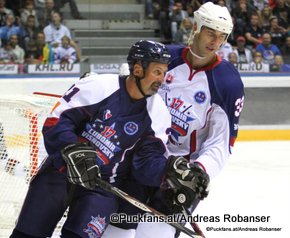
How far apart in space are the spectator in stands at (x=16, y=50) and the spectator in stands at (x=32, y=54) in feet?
0.15

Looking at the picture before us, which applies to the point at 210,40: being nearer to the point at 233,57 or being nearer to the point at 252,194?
the point at 252,194

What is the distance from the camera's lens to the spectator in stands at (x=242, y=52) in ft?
24.7

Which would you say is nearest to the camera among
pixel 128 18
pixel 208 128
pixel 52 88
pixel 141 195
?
pixel 141 195

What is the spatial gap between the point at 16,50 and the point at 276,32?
3.10m

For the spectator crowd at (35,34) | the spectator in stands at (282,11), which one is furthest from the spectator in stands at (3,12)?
the spectator in stands at (282,11)

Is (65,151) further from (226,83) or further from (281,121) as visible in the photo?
(281,121)

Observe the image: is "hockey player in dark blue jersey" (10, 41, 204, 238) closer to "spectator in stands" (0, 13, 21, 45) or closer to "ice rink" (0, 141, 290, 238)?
"ice rink" (0, 141, 290, 238)

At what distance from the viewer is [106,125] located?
2.35 metres

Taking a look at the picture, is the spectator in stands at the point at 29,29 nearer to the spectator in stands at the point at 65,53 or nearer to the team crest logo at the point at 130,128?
the spectator in stands at the point at 65,53

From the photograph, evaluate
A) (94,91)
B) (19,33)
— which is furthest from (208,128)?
(19,33)

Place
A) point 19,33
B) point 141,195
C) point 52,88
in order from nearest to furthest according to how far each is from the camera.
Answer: point 141,195
point 52,88
point 19,33

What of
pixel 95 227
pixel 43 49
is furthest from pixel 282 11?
pixel 95 227

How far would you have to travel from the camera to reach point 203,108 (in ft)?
8.68

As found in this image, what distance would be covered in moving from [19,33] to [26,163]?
4481 millimetres
